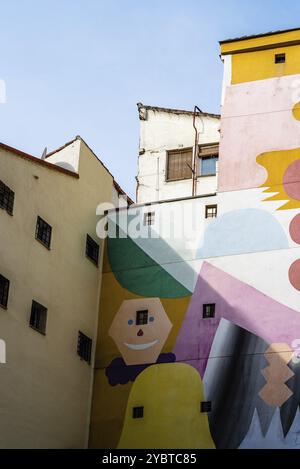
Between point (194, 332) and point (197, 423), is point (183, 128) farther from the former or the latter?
point (197, 423)

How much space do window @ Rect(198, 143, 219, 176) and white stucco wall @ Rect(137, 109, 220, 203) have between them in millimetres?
241

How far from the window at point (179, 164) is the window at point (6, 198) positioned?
31.3 ft

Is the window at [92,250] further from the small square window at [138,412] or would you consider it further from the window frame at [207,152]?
the window frame at [207,152]

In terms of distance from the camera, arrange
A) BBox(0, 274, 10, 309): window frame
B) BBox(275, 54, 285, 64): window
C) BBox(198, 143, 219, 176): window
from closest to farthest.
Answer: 1. BBox(0, 274, 10, 309): window frame
2. BBox(275, 54, 285, 64): window
3. BBox(198, 143, 219, 176): window

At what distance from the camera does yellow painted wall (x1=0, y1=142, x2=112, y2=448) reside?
75.5 feet

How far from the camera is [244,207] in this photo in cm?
2727

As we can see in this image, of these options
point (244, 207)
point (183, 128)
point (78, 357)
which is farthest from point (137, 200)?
point (78, 357)

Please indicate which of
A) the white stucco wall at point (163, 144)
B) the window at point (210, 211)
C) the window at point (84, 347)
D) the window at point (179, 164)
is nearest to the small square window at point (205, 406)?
the window at point (84, 347)

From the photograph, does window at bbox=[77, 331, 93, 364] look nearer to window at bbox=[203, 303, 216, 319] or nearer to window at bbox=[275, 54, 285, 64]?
window at bbox=[203, 303, 216, 319]

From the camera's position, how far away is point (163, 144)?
3331 centimetres

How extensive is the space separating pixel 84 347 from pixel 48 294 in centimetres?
260

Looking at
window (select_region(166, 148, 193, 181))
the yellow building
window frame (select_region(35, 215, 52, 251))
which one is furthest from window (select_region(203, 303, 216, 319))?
window (select_region(166, 148, 193, 181))

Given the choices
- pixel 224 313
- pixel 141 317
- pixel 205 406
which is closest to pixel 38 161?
pixel 141 317
